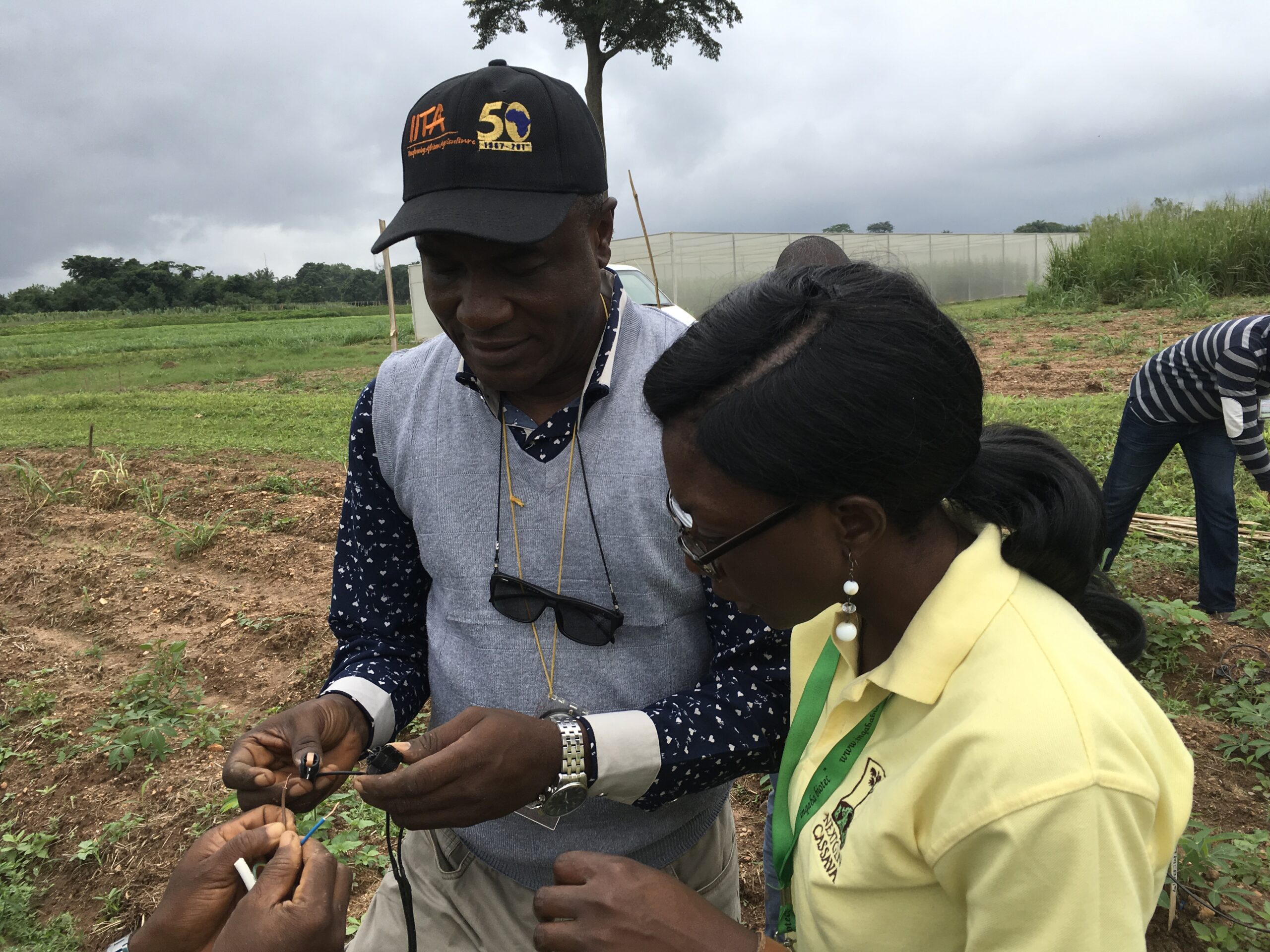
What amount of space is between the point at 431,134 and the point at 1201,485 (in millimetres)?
4479

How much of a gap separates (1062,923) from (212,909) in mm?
1207

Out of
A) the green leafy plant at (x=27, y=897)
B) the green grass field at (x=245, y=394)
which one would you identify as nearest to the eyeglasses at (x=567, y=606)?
the green grass field at (x=245, y=394)

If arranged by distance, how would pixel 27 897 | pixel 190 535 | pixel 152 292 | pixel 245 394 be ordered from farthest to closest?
1. pixel 152 292
2. pixel 245 394
3. pixel 190 535
4. pixel 27 897

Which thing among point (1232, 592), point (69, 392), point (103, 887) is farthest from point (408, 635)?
point (69, 392)

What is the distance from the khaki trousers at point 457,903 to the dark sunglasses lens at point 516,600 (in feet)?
1.55

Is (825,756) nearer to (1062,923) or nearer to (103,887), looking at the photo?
(1062,923)

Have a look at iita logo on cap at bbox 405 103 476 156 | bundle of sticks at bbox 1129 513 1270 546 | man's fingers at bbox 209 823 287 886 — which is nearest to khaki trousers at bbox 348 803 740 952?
man's fingers at bbox 209 823 287 886

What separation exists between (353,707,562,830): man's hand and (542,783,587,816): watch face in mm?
24

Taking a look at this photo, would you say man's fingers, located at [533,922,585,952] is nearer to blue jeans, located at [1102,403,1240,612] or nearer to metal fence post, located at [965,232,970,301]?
blue jeans, located at [1102,403,1240,612]

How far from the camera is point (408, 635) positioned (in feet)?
5.99

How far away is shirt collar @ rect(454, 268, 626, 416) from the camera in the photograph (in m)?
1.56

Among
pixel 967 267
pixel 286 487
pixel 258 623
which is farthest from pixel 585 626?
pixel 967 267

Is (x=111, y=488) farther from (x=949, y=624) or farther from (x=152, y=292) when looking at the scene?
(x=152, y=292)

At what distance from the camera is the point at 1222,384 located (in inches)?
169
